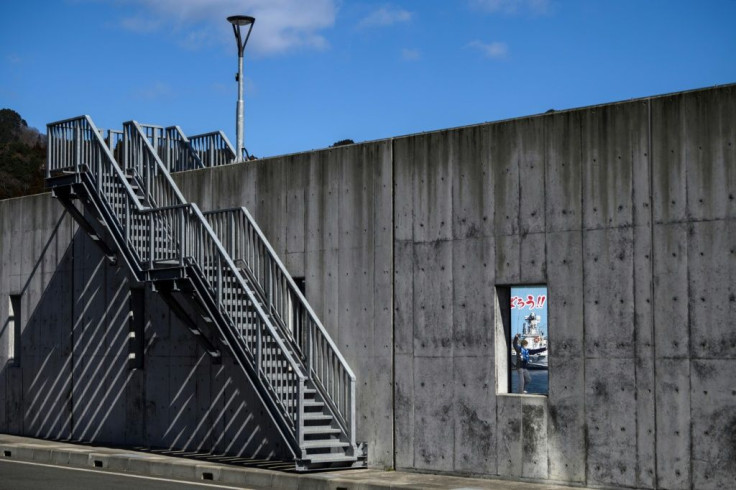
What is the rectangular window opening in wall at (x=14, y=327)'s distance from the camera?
25875mm

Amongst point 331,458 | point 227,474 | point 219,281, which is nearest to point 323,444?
point 331,458

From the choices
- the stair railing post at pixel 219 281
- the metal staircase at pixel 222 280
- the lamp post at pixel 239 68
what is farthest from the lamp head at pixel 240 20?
the stair railing post at pixel 219 281

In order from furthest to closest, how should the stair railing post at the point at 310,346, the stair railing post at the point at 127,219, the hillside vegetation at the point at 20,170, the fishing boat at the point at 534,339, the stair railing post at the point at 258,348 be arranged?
the hillside vegetation at the point at 20,170
the stair railing post at the point at 127,219
the stair railing post at the point at 310,346
the stair railing post at the point at 258,348
the fishing boat at the point at 534,339

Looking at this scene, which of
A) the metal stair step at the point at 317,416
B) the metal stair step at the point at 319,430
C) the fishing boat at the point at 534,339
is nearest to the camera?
the fishing boat at the point at 534,339

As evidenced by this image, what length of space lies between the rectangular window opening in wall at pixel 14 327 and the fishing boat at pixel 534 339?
13.2 m

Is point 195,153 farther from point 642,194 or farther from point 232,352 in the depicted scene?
point 642,194

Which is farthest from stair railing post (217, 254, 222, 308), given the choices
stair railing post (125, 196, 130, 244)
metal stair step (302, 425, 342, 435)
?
metal stair step (302, 425, 342, 435)

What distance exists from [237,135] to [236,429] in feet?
24.1

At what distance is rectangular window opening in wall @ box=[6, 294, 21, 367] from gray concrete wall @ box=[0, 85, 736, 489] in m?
6.19

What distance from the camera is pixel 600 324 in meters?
14.6

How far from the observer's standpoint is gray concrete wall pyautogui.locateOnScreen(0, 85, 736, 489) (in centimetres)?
1370

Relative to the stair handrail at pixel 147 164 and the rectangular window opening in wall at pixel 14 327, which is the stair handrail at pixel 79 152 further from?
the rectangular window opening in wall at pixel 14 327

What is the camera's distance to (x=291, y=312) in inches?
738

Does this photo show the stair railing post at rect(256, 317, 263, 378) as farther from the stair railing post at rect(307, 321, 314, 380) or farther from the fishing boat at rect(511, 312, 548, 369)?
the fishing boat at rect(511, 312, 548, 369)
